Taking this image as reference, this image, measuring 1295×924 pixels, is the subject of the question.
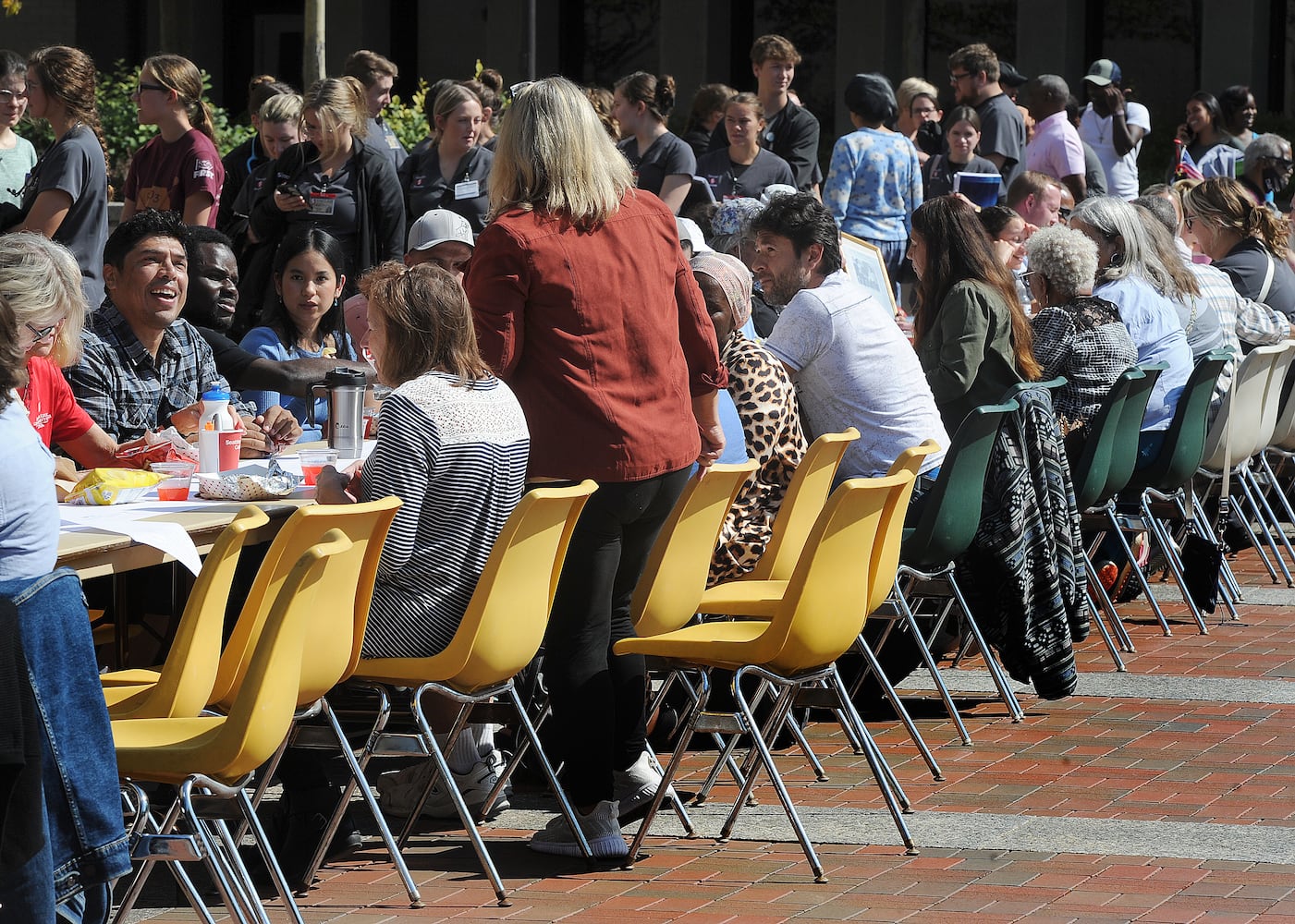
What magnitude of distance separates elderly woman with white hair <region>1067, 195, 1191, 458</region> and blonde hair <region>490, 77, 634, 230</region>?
4014mm

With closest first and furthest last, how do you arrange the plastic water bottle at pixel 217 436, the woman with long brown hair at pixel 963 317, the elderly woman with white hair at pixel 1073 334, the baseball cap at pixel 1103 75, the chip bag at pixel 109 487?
the chip bag at pixel 109 487 < the plastic water bottle at pixel 217 436 < the woman with long brown hair at pixel 963 317 < the elderly woman with white hair at pixel 1073 334 < the baseball cap at pixel 1103 75

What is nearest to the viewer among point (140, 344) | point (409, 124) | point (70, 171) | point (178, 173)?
point (140, 344)

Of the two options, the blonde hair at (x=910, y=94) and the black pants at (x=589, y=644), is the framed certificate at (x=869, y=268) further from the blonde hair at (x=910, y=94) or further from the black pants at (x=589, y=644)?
the blonde hair at (x=910, y=94)

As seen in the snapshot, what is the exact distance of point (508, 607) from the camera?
15.2ft

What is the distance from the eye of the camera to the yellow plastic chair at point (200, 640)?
3961 millimetres

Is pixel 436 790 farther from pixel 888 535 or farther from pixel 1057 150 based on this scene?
pixel 1057 150

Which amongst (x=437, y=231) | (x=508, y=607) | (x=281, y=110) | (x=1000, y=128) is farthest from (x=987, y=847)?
(x=1000, y=128)

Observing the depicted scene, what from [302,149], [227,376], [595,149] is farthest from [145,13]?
[595,149]

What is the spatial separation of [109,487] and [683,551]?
4.91ft

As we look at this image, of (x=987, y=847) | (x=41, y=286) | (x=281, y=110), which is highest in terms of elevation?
(x=281, y=110)

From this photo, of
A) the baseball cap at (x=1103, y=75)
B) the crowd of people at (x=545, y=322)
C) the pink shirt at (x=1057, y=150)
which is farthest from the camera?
the baseball cap at (x=1103, y=75)

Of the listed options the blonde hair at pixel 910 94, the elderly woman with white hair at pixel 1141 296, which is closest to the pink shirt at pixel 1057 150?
the blonde hair at pixel 910 94

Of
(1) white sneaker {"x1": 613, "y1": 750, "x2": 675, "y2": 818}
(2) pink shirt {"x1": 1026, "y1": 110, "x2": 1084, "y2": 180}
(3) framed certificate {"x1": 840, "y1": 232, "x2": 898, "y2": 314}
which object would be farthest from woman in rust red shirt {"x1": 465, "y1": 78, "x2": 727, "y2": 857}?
(2) pink shirt {"x1": 1026, "y1": 110, "x2": 1084, "y2": 180}

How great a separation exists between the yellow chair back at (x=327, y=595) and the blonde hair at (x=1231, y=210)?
7.08m
